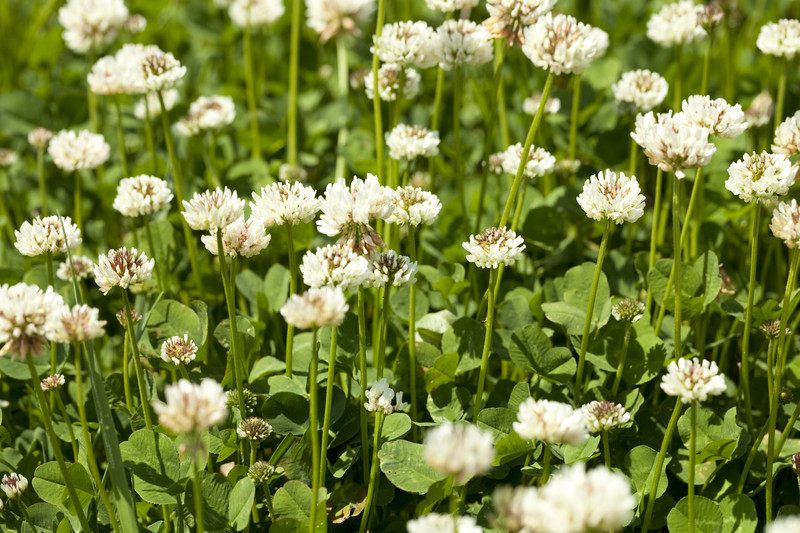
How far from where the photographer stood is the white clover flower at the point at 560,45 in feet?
6.10

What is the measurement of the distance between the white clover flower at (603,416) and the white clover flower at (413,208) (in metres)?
0.53

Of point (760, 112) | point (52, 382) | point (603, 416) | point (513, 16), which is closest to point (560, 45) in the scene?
point (513, 16)

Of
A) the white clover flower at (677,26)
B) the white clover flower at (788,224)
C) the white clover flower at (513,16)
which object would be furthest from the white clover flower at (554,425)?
the white clover flower at (677,26)

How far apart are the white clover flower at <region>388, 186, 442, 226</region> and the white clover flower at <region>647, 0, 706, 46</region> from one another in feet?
4.13

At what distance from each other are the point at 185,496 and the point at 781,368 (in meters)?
1.29

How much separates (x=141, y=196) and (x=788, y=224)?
5.05 feet

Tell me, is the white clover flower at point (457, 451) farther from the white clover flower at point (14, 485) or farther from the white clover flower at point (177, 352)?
the white clover flower at point (14, 485)

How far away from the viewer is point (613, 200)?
1780mm

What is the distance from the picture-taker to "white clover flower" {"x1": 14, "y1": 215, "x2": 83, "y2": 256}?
188 cm

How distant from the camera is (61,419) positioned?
7.01 ft

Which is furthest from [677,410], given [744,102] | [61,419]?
[744,102]

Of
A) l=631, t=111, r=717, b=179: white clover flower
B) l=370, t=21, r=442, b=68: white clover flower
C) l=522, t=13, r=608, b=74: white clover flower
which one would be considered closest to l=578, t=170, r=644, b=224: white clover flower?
l=631, t=111, r=717, b=179: white clover flower

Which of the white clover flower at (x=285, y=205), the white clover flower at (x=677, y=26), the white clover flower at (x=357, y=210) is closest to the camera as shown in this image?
the white clover flower at (x=357, y=210)

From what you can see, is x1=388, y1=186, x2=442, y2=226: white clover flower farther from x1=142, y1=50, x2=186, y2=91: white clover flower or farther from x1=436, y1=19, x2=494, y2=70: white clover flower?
x1=142, y1=50, x2=186, y2=91: white clover flower
